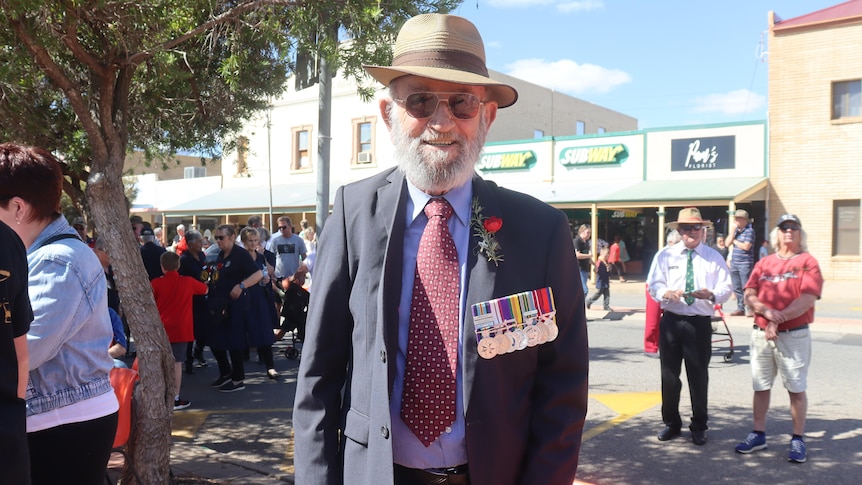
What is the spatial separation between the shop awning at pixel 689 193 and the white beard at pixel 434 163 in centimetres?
1899

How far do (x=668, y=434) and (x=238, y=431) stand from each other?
3661 millimetres

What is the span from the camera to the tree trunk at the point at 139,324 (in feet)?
12.3

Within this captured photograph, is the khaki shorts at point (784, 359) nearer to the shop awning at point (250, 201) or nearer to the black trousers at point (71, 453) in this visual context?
the black trousers at point (71, 453)

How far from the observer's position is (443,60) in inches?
80.5

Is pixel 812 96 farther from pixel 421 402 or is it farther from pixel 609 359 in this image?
pixel 421 402

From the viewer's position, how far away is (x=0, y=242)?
191 cm

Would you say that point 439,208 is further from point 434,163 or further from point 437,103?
point 437,103

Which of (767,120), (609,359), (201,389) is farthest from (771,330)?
(767,120)

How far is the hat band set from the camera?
6.70 feet

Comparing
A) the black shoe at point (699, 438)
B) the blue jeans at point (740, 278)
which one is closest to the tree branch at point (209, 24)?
the black shoe at point (699, 438)

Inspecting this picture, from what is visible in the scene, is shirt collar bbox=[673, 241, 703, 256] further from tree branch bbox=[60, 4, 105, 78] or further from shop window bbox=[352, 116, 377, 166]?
shop window bbox=[352, 116, 377, 166]

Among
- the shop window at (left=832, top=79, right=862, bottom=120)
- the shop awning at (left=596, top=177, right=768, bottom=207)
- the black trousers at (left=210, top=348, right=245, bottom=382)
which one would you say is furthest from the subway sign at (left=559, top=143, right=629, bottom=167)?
the black trousers at (left=210, top=348, right=245, bottom=382)

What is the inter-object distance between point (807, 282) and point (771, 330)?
45cm

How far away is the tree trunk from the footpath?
2.07 feet
